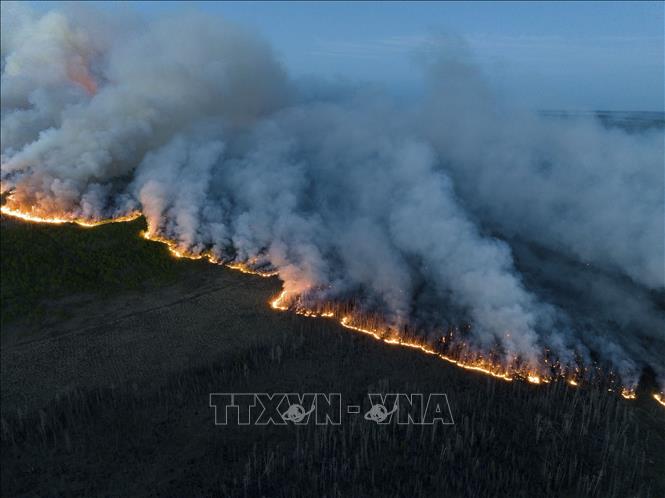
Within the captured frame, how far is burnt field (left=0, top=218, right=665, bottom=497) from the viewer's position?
19375 millimetres

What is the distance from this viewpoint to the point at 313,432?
2177 cm

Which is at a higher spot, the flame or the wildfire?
the wildfire

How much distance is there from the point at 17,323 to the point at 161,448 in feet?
44.2

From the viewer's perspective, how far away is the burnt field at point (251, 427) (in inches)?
763

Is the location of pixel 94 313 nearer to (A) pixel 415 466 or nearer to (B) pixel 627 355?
(A) pixel 415 466

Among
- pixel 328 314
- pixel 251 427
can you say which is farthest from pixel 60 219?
pixel 251 427
